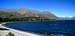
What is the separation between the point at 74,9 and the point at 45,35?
26.7 inches

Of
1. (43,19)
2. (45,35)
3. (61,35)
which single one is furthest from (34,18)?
(61,35)

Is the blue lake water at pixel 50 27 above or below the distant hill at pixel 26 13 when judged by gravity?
below

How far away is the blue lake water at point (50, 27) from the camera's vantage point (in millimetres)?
3160

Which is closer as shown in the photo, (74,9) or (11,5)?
(74,9)

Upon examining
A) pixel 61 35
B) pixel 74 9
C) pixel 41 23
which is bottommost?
pixel 61 35

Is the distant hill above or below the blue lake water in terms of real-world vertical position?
above

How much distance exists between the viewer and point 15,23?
336 cm

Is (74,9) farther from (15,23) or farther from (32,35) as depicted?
(15,23)

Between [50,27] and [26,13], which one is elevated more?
[26,13]

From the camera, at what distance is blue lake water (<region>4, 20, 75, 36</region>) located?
3160mm

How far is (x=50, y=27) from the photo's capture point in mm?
3207

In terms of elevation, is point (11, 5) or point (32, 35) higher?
point (11, 5)

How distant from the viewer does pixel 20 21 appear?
3.36 meters

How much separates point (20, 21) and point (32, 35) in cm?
36
